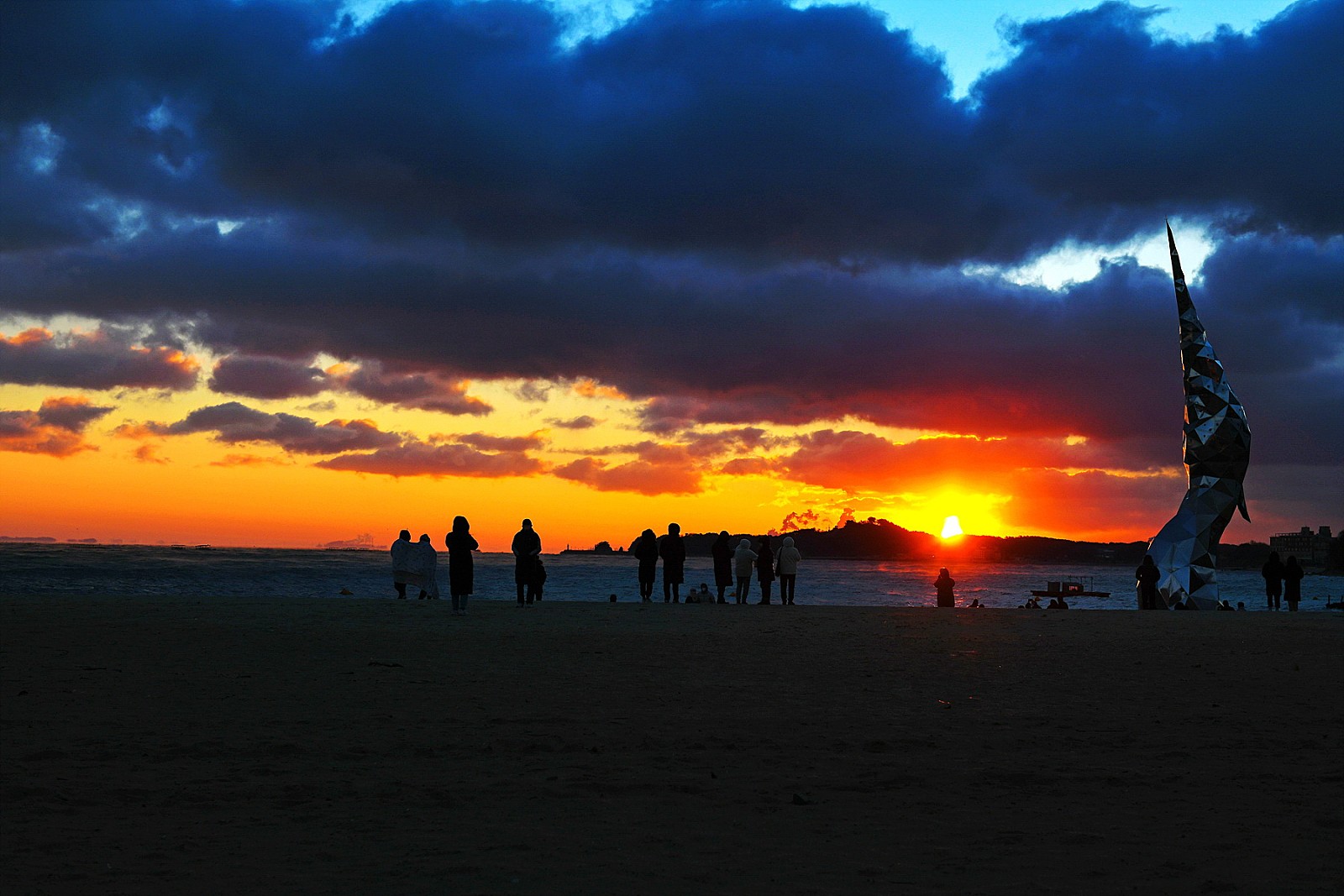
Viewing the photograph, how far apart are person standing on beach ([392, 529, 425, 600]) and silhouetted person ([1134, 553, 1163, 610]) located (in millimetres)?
21187

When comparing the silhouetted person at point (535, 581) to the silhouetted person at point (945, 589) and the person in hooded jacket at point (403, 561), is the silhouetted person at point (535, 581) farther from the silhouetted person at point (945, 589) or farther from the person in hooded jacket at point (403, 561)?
the silhouetted person at point (945, 589)

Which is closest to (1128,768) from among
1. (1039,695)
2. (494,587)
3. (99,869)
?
(1039,695)

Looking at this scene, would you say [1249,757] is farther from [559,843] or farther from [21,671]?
[21,671]

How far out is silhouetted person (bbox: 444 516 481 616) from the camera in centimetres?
1978

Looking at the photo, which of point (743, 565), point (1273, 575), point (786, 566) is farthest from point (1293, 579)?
point (743, 565)

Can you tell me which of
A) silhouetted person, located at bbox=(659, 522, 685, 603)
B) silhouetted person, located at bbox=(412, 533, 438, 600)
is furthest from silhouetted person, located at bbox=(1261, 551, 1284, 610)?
silhouetted person, located at bbox=(412, 533, 438, 600)

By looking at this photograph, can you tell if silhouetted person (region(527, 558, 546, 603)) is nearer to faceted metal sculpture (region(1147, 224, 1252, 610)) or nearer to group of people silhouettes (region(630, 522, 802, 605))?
group of people silhouettes (region(630, 522, 802, 605))

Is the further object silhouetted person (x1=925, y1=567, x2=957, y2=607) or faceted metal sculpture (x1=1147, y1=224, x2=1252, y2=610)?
faceted metal sculpture (x1=1147, y1=224, x2=1252, y2=610)

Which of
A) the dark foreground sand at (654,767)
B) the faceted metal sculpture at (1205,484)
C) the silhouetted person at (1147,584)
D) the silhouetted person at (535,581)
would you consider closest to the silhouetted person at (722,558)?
the silhouetted person at (535,581)

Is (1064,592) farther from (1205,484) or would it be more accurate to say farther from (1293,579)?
(1293,579)

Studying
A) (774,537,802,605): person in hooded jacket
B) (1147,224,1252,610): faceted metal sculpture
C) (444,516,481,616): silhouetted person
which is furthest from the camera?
(1147,224,1252,610): faceted metal sculpture

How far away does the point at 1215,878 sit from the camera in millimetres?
5738

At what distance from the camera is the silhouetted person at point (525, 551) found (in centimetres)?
2239

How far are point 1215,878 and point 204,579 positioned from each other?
59746 mm
